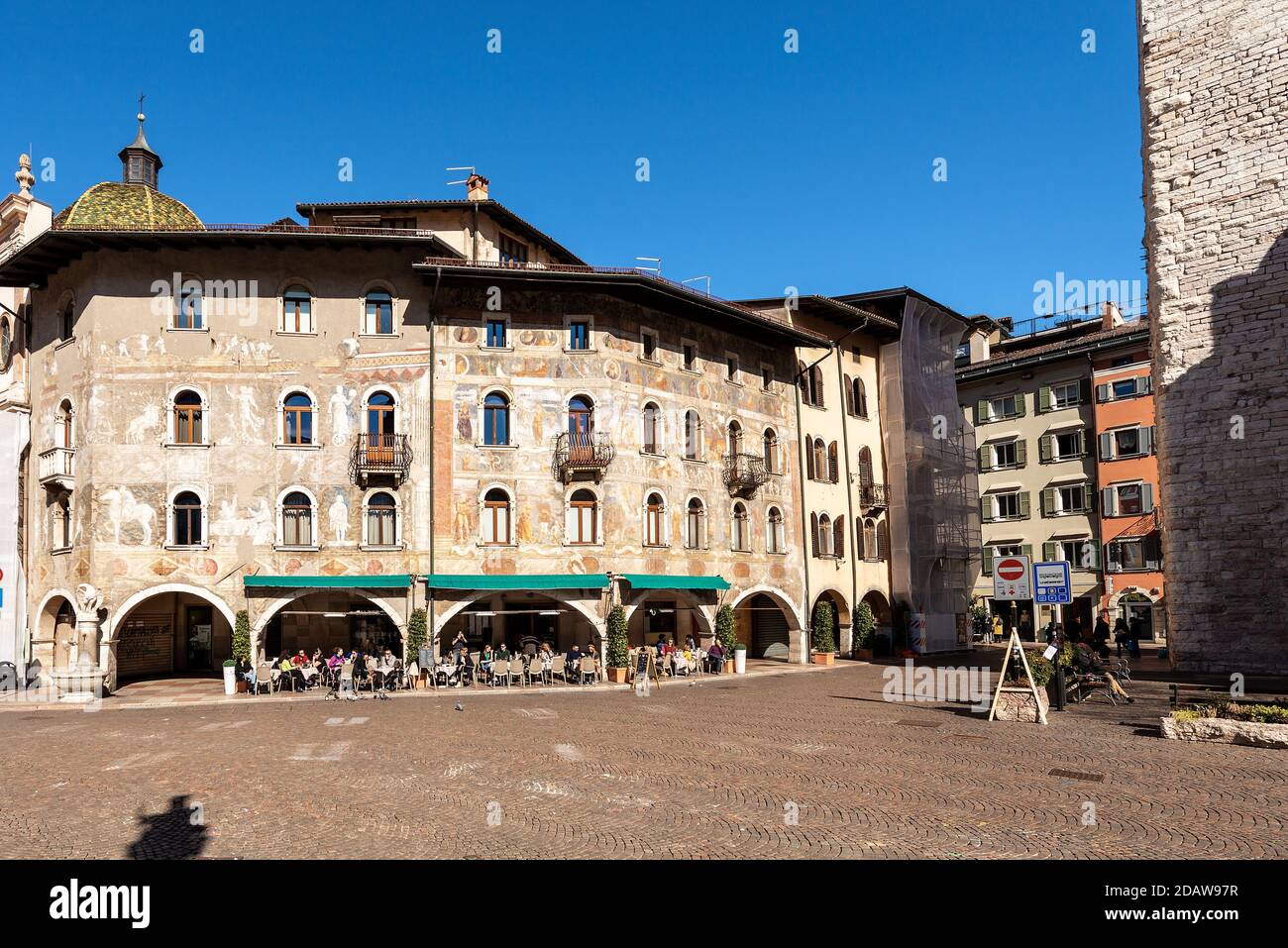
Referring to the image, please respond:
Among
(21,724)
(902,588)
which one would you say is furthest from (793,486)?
(21,724)

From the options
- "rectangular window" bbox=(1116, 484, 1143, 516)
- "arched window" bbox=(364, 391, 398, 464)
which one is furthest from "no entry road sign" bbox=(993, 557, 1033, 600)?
"rectangular window" bbox=(1116, 484, 1143, 516)

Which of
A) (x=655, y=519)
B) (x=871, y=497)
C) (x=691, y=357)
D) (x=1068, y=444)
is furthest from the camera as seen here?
(x=1068, y=444)

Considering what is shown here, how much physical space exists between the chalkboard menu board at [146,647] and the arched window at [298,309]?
412 inches

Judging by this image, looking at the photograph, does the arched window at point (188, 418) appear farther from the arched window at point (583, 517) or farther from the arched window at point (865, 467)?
the arched window at point (865, 467)

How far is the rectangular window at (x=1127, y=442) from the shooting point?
146ft

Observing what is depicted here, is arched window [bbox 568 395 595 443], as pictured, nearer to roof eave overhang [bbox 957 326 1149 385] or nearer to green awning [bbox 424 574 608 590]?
green awning [bbox 424 574 608 590]

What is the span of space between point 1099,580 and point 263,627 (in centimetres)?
3665

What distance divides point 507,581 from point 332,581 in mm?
4959

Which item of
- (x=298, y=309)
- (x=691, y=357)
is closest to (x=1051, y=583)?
(x=691, y=357)

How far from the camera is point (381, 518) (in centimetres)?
2892

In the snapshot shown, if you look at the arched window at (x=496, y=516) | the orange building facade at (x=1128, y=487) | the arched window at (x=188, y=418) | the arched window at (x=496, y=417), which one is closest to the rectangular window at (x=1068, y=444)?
the orange building facade at (x=1128, y=487)

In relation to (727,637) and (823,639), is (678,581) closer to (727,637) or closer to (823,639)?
(727,637)
